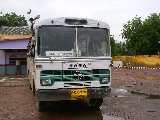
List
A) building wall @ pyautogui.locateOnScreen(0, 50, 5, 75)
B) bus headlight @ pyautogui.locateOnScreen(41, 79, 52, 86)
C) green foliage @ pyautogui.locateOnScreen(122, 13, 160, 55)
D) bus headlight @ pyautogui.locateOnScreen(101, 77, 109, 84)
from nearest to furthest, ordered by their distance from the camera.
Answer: bus headlight @ pyautogui.locateOnScreen(41, 79, 52, 86), bus headlight @ pyautogui.locateOnScreen(101, 77, 109, 84), building wall @ pyautogui.locateOnScreen(0, 50, 5, 75), green foliage @ pyautogui.locateOnScreen(122, 13, 160, 55)

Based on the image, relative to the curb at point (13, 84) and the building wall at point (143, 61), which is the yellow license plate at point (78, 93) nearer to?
the curb at point (13, 84)

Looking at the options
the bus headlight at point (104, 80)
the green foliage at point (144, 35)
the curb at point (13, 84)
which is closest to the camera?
the bus headlight at point (104, 80)

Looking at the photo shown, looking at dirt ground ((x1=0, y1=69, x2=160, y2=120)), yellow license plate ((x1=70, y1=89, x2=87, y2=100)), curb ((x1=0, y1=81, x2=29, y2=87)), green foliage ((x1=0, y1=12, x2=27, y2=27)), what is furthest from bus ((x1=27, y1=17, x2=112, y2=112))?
green foliage ((x1=0, y1=12, x2=27, y2=27))

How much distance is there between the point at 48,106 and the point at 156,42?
48786mm

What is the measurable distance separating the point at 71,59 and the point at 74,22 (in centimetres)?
123

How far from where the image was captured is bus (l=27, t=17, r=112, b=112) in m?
7.16

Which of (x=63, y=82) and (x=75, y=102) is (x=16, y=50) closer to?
(x=75, y=102)

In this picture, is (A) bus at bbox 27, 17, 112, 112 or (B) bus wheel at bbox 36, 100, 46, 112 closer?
(A) bus at bbox 27, 17, 112, 112

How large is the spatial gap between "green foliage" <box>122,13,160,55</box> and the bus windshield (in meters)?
46.7

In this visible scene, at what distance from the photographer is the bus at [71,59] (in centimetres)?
716

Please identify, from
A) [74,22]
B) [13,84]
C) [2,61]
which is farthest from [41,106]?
[2,61]

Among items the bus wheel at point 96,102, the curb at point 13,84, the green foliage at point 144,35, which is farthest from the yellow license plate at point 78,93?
the green foliage at point 144,35

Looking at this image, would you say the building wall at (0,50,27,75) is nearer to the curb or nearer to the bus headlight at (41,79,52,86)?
the curb

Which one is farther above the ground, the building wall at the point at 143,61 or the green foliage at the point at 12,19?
the green foliage at the point at 12,19
